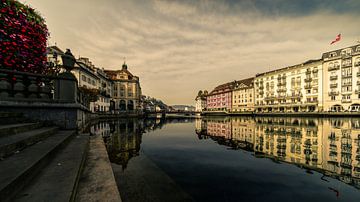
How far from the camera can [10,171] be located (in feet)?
8.58

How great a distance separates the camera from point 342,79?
178 ft

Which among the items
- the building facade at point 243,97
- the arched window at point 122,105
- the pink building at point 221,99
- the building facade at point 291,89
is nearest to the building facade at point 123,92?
the arched window at point 122,105

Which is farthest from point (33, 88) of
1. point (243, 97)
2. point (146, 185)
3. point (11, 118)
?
point (243, 97)

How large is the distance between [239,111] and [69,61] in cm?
8877

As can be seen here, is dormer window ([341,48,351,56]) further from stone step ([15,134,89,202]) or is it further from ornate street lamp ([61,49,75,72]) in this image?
stone step ([15,134,89,202])

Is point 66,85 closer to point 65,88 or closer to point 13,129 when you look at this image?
point 65,88

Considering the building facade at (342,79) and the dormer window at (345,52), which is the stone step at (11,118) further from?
the dormer window at (345,52)

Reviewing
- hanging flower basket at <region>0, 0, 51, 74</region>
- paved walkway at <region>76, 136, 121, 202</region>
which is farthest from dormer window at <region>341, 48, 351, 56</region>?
hanging flower basket at <region>0, 0, 51, 74</region>

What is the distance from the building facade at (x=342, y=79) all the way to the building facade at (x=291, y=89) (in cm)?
221

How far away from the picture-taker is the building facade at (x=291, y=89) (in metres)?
60.3

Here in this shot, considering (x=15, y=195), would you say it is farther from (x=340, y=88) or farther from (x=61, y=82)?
(x=340, y=88)

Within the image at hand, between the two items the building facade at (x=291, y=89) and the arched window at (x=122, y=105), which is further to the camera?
the arched window at (x=122, y=105)

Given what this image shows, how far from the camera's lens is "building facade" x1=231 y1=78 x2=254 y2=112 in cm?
8406

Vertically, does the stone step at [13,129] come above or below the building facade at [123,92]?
below
